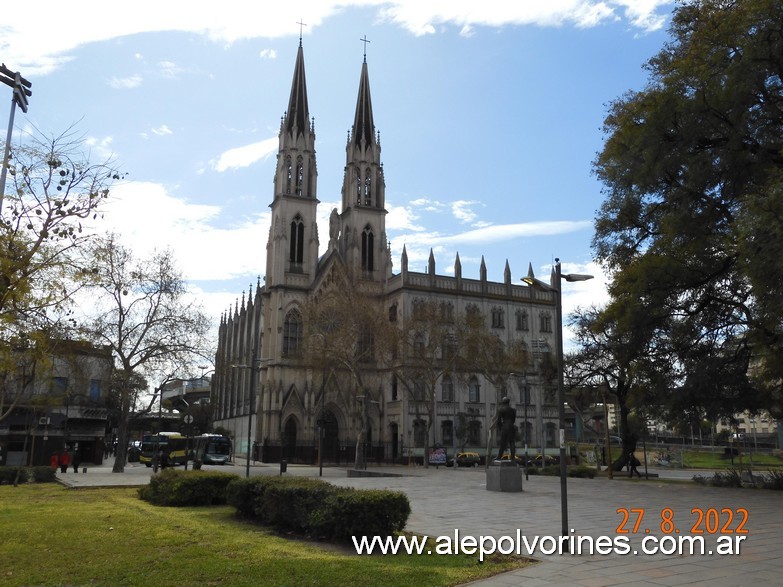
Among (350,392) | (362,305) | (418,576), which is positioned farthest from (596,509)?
(350,392)

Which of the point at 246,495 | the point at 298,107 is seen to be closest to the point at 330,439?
the point at 298,107

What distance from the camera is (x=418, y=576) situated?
9.26m

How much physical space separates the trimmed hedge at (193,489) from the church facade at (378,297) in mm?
39016

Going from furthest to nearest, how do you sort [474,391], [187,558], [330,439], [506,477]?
[474,391]
[330,439]
[506,477]
[187,558]

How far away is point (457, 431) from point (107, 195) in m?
54.1

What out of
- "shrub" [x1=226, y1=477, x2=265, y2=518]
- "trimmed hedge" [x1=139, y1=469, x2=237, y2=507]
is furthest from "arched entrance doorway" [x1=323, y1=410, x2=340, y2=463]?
"shrub" [x1=226, y1=477, x2=265, y2=518]

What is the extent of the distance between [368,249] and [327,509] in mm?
59906

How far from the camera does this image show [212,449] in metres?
58.1

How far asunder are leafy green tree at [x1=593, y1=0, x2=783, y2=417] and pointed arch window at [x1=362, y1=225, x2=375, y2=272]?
4274 centimetres

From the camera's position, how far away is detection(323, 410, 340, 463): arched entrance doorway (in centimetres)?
6278

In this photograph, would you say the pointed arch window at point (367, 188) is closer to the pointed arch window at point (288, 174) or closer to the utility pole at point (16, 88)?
the pointed arch window at point (288, 174)

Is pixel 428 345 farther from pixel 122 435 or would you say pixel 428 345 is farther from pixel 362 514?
pixel 362 514

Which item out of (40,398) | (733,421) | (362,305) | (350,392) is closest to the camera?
(733,421)

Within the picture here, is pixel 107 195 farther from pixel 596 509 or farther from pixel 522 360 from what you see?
pixel 522 360
